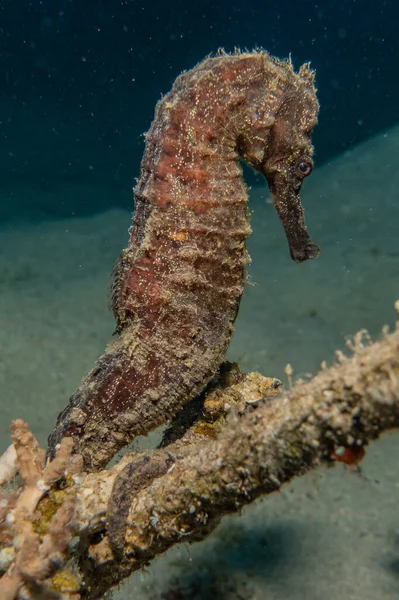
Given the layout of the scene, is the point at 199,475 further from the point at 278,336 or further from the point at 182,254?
the point at 278,336

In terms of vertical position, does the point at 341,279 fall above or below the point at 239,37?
below

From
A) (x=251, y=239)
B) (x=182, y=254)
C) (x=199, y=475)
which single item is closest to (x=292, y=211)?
(x=182, y=254)

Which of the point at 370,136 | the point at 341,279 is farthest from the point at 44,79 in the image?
the point at 341,279

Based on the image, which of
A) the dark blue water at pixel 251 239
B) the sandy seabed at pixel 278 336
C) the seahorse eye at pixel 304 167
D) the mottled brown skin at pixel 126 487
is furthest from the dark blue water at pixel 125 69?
the mottled brown skin at pixel 126 487

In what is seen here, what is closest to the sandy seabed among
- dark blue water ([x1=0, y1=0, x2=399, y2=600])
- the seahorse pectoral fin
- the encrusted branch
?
dark blue water ([x1=0, y1=0, x2=399, y2=600])

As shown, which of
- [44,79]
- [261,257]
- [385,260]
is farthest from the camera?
[44,79]

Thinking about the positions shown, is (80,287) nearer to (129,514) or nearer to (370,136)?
(129,514)

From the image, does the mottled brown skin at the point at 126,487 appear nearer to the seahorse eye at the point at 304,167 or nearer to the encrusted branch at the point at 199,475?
the encrusted branch at the point at 199,475
